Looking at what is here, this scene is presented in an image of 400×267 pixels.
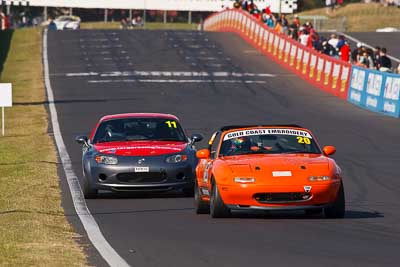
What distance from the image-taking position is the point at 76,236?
1369 cm

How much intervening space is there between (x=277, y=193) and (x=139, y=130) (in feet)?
17.3

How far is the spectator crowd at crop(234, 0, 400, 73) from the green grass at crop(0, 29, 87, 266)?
1079cm

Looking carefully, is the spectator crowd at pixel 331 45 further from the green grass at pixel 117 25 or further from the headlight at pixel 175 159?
the green grass at pixel 117 25

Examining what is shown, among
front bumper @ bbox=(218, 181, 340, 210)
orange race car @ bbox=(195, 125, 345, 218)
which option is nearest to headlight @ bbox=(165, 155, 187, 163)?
orange race car @ bbox=(195, 125, 345, 218)

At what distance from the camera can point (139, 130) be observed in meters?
20.0

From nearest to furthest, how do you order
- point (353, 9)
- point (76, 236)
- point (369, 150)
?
1. point (76, 236)
2. point (369, 150)
3. point (353, 9)

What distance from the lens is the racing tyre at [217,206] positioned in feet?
50.4

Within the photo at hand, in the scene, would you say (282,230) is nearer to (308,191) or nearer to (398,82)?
(308,191)

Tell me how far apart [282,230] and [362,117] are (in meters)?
21.6

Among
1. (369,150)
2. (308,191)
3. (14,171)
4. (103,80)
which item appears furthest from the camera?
(103,80)

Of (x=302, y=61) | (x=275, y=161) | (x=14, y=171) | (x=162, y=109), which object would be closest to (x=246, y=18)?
(x=302, y=61)

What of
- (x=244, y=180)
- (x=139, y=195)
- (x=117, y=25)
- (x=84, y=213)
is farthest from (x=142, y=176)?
(x=117, y=25)

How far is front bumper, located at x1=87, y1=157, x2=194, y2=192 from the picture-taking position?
18.5 meters

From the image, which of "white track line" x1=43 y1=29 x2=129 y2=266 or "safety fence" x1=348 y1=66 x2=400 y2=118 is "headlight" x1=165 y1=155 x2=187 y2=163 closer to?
"white track line" x1=43 y1=29 x2=129 y2=266
